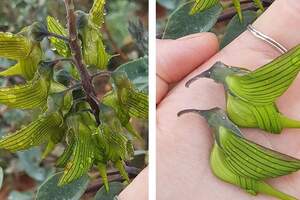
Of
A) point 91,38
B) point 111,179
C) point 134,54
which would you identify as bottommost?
point 111,179

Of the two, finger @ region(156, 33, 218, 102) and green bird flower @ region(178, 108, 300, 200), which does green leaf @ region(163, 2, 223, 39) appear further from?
green bird flower @ region(178, 108, 300, 200)

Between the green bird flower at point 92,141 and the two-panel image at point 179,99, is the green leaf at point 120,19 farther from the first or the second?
the green bird flower at point 92,141

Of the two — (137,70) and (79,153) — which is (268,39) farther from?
(79,153)

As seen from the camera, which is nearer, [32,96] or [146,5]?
[32,96]

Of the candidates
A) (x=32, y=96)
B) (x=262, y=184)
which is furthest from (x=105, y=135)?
(x=262, y=184)

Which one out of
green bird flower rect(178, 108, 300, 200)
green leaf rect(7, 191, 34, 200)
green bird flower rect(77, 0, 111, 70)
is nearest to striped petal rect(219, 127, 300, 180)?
green bird flower rect(178, 108, 300, 200)

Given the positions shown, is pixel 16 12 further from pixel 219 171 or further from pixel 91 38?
pixel 219 171
